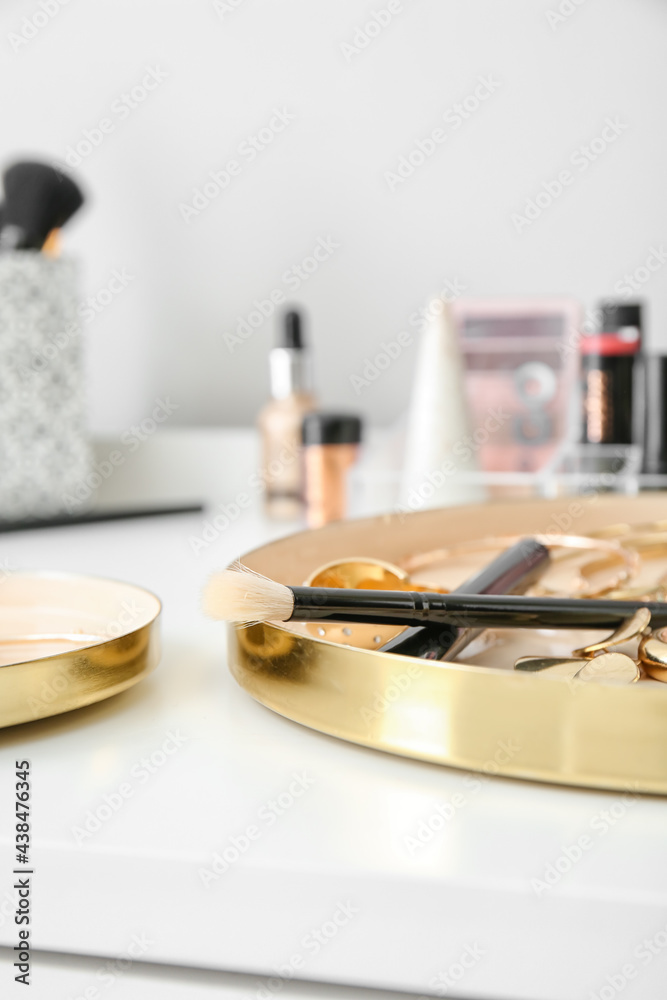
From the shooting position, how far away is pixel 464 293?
95cm

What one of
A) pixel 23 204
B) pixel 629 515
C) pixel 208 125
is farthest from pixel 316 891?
pixel 208 125

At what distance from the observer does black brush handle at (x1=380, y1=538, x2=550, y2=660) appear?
1.08ft

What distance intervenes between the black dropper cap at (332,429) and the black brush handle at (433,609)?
426 mm

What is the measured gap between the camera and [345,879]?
235 millimetres

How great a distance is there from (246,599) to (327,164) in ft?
2.46

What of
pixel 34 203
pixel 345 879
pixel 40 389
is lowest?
pixel 345 879

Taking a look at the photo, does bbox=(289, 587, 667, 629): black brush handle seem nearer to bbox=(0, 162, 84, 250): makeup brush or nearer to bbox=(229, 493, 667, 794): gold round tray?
bbox=(229, 493, 667, 794): gold round tray

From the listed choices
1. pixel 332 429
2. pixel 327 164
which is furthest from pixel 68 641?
pixel 327 164

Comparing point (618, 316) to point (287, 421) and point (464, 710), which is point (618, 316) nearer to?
point (287, 421)

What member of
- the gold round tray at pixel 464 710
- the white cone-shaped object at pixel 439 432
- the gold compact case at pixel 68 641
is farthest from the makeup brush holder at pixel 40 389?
the gold round tray at pixel 464 710

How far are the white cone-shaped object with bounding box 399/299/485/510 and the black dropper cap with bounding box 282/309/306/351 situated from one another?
4.9 inches

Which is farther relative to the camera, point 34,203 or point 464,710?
point 34,203

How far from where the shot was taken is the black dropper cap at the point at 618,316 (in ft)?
2.46

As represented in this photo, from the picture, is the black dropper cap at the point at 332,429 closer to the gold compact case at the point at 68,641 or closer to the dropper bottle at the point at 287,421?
the dropper bottle at the point at 287,421
